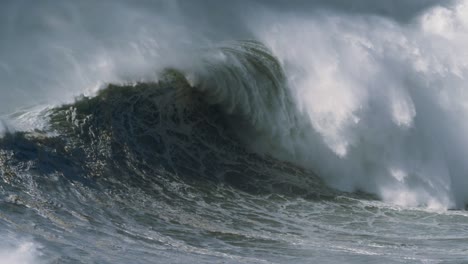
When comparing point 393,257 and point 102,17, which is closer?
point 393,257

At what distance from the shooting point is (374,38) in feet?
49.7

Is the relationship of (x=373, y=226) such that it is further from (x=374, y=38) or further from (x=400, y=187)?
(x=374, y=38)

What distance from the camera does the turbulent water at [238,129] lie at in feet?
29.7

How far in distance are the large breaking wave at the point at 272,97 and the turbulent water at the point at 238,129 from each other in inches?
1.3

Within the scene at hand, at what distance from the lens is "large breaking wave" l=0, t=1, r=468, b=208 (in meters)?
12.4

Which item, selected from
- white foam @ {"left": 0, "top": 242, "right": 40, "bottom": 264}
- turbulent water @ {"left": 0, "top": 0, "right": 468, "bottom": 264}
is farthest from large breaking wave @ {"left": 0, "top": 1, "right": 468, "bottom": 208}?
white foam @ {"left": 0, "top": 242, "right": 40, "bottom": 264}

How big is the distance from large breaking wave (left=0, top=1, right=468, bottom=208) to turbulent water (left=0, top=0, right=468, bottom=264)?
3cm

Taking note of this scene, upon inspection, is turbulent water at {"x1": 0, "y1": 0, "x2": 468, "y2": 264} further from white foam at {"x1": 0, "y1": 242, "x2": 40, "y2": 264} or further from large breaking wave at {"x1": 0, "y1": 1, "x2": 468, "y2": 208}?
white foam at {"x1": 0, "y1": 242, "x2": 40, "y2": 264}

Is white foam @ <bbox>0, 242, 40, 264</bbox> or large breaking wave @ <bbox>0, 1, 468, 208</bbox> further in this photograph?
large breaking wave @ <bbox>0, 1, 468, 208</bbox>

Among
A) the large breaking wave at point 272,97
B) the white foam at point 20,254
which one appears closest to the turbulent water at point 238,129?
the large breaking wave at point 272,97

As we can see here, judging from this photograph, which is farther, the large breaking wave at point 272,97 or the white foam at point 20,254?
the large breaking wave at point 272,97

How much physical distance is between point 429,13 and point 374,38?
2.10 meters

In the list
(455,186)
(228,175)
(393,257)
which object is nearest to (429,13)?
(455,186)

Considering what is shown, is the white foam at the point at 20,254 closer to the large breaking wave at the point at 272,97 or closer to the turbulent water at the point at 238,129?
the turbulent water at the point at 238,129
